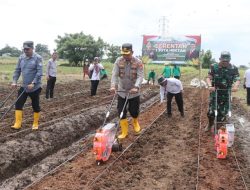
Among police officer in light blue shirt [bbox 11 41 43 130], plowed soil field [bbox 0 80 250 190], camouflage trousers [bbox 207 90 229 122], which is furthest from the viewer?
camouflage trousers [bbox 207 90 229 122]

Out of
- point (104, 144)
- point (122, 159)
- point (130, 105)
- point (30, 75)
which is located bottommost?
point (122, 159)

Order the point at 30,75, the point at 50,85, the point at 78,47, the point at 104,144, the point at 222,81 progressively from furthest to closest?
1. the point at 78,47
2. the point at 50,85
3. the point at 222,81
4. the point at 30,75
5. the point at 104,144

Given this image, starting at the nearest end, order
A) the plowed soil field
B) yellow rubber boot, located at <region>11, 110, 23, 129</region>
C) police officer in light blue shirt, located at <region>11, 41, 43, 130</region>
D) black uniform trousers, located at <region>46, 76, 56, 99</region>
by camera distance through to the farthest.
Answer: the plowed soil field, police officer in light blue shirt, located at <region>11, 41, 43, 130</region>, yellow rubber boot, located at <region>11, 110, 23, 129</region>, black uniform trousers, located at <region>46, 76, 56, 99</region>

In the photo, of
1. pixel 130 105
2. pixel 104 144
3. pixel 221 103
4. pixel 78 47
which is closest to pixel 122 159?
pixel 104 144

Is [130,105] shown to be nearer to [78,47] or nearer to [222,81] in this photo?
[222,81]

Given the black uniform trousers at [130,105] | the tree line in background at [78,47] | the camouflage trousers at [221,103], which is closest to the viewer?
the black uniform trousers at [130,105]

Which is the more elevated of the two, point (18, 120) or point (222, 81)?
point (222, 81)

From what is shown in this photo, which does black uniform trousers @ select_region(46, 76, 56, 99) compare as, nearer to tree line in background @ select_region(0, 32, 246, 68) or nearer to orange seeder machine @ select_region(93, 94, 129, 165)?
orange seeder machine @ select_region(93, 94, 129, 165)

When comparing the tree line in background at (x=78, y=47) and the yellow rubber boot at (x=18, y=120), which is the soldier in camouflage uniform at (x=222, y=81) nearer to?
the yellow rubber boot at (x=18, y=120)

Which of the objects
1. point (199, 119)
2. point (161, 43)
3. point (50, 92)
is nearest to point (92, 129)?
point (199, 119)

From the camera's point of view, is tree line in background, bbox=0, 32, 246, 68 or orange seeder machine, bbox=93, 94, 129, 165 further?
tree line in background, bbox=0, 32, 246, 68

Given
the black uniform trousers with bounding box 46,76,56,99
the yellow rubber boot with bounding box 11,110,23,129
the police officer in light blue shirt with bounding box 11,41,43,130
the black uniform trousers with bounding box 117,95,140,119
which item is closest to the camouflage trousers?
the black uniform trousers with bounding box 117,95,140,119

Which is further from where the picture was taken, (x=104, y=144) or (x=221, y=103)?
(x=221, y=103)

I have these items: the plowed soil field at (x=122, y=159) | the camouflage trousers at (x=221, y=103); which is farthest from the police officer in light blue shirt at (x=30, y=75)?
the camouflage trousers at (x=221, y=103)
